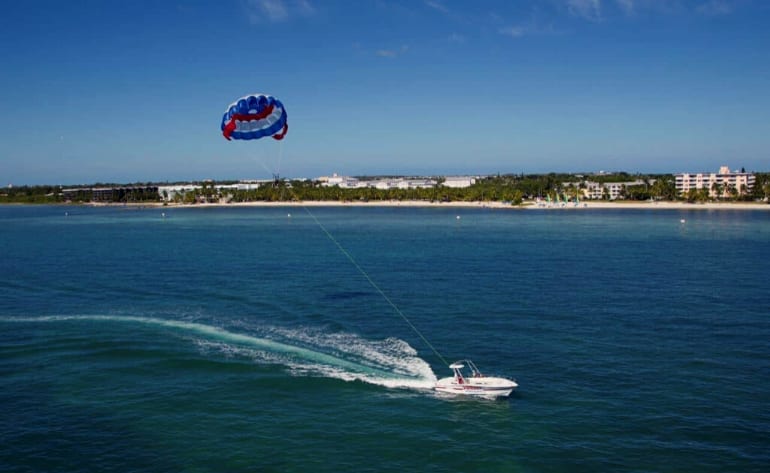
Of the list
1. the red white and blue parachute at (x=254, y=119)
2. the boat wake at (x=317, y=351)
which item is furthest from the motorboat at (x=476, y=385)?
the red white and blue parachute at (x=254, y=119)

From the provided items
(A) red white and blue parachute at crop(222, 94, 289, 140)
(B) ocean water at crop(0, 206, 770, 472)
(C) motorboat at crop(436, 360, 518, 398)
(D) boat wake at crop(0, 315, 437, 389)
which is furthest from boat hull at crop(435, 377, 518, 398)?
(A) red white and blue parachute at crop(222, 94, 289, 140)

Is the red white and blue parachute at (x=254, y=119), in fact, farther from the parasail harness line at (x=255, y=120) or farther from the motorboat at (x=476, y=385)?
the motorboat at (x=476, y=385)

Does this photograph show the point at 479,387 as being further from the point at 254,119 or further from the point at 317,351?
the point at 254,119

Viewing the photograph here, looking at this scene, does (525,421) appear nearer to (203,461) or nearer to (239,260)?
(203,461)

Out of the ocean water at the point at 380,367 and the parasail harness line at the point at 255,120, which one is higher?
the parasail harness line at the point at 255,120

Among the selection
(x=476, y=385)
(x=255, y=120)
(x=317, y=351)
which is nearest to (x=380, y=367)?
(x=317, y=351)

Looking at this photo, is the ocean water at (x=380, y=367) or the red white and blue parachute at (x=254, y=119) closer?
the ocean water at (x=380, y=367)
